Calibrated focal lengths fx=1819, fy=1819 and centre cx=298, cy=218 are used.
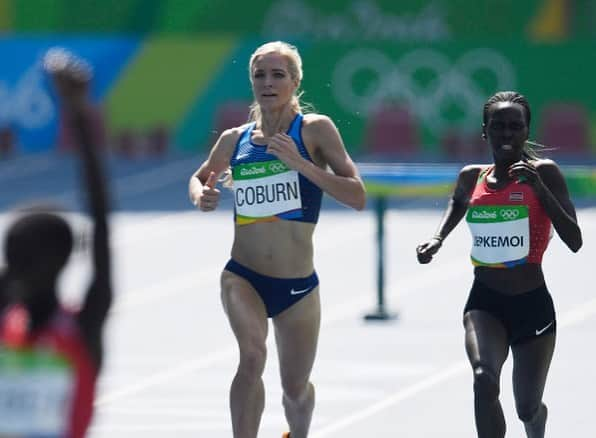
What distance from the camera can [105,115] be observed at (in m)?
34.5

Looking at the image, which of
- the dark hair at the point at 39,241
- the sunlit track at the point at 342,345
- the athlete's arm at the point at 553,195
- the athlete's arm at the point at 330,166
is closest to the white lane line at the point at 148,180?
the sunlit track at the point at 342,345

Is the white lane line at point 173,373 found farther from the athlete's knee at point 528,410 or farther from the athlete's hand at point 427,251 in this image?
the athlete's knee at point 528,410

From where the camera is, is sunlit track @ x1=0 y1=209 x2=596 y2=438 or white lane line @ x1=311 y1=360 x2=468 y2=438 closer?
white lane line @ x1=311 y1=360 x2=468 y2=438

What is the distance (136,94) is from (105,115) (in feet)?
2.33

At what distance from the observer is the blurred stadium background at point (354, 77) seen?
32938mm

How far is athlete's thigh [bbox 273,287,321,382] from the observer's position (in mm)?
8258

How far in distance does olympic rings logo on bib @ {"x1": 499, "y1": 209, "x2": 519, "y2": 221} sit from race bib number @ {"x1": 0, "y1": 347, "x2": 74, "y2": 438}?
147 inches

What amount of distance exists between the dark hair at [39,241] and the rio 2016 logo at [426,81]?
1117 inches

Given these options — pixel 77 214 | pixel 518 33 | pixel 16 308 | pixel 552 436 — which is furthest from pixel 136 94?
pixel 16 308

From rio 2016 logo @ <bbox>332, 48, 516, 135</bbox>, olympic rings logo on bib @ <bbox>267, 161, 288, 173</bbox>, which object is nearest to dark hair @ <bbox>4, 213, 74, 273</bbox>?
olympic rings logo on bib @ <bbox>267, 161, 288, 173</bbox>

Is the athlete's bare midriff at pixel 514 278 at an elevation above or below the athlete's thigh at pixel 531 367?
above

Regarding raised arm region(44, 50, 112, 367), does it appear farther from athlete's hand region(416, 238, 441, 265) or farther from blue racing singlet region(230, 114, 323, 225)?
blue racing singlet region(230, 114, 323, 225)

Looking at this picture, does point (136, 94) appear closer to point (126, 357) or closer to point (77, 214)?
point (77, 214)

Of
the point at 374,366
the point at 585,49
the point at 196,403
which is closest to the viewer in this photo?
→ the point at 196,403
